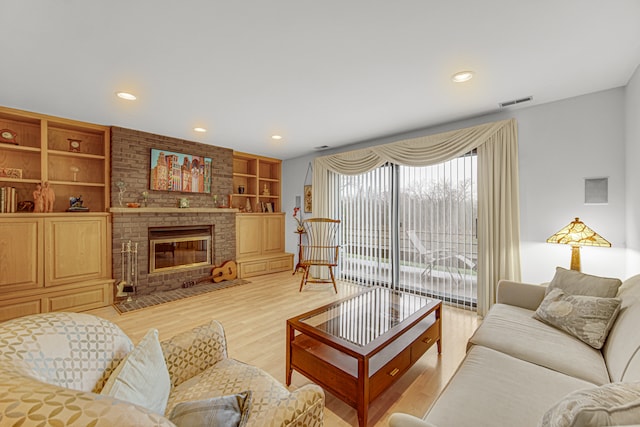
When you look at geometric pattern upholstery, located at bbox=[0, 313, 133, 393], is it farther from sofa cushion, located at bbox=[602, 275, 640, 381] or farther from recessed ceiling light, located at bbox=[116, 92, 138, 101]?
recessed ceiling light, located at bbox=[116, 92, 138, 101]

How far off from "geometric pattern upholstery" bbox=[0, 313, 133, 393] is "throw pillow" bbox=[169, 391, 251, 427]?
1.11 ft

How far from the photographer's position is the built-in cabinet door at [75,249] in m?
3.28

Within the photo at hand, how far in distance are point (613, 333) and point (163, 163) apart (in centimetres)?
519

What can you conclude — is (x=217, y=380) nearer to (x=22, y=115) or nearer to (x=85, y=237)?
(x=85, y=237)

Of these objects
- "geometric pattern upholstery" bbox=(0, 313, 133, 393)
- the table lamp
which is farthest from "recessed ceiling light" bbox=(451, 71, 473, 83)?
"geometric pattern upholstery" bbox=(0, 313, 133, 393)

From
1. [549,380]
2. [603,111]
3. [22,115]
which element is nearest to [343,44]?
[549,380]

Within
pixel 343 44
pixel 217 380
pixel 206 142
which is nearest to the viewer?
pixel 217 380

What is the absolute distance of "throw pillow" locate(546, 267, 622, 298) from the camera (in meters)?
1.81

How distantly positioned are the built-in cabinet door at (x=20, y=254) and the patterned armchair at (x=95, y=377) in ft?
10.3

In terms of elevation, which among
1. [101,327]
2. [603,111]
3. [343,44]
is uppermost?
[343,44]

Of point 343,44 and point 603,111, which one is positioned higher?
point 343,44

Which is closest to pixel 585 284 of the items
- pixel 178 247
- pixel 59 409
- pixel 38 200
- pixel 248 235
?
pixel 59 409

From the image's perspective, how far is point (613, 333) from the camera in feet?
5.16

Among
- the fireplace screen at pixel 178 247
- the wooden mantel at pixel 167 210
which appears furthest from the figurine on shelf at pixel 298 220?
the fireplace screen at pixel 178 247
